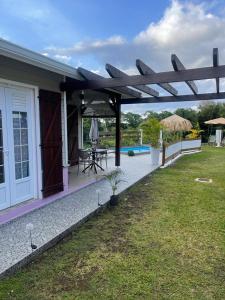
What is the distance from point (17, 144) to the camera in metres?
5.03

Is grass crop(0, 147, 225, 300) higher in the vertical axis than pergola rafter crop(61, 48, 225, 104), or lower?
lower

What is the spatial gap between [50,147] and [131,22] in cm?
710

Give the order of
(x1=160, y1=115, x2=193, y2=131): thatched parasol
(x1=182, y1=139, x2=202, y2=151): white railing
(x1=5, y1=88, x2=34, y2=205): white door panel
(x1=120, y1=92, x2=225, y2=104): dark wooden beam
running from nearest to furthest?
(x1=5, y1=88, x2=34, y2=205): white door panel, (x1=120, y1=92, x2=225, y2=104): dark wooden beam, (x1=182, y1=139, x2=202, y2=151): white railing, (x1=160, y1=115, x2=193, y2=131): thatched parasol

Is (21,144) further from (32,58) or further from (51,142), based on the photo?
(32,58)

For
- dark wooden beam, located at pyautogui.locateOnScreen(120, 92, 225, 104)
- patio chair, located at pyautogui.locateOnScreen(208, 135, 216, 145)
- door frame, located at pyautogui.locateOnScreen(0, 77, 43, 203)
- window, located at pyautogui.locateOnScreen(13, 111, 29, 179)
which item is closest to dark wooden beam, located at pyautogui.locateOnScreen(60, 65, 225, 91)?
door frame, located at pyautogui.locateOnScreen(0, 77, 43, 203)

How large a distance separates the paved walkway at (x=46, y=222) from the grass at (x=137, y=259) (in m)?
0.20

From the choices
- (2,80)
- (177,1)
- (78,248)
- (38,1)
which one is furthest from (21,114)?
(177,1)

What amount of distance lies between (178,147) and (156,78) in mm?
10701

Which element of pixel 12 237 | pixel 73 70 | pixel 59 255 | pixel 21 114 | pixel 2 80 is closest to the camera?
pixel 59 255

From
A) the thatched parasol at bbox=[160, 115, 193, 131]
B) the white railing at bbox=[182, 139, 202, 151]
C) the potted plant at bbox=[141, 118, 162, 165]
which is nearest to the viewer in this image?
the potted plant at bbox=[141, 118, 162, 165]

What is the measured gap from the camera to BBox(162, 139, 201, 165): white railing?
1212cm

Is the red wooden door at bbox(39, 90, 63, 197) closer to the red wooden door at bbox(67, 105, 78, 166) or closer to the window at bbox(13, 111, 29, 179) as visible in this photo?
the window at bbox(13, 111, 29, 179)

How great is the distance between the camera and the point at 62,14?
849 centimetres

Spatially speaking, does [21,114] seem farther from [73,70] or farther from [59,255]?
A: [59,255]
